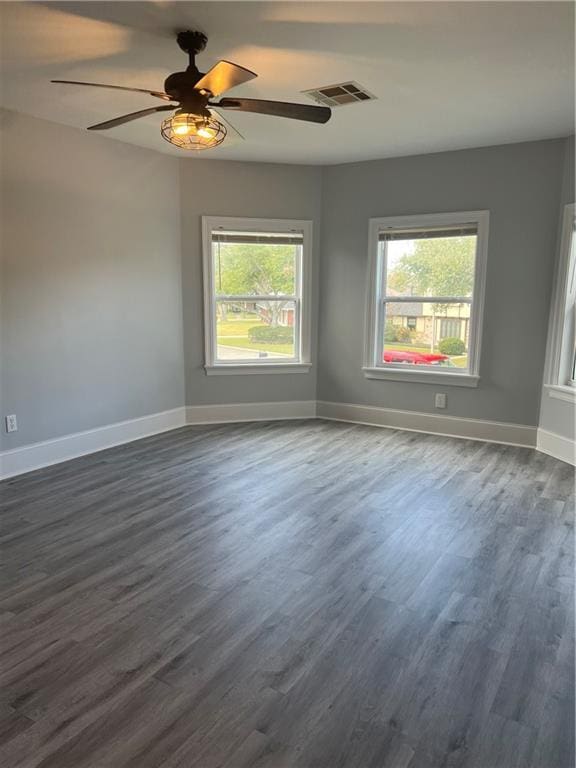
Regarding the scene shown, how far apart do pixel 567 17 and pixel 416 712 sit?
9.96 feet

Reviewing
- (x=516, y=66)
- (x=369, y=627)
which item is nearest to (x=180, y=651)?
(x=369, y=627)

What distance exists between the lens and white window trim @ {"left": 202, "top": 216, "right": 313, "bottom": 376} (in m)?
5.14

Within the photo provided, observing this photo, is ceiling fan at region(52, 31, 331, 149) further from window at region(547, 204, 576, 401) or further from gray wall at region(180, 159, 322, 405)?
window at region(547, 204, 576, 401)

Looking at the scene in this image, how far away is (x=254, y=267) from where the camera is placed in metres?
5.30

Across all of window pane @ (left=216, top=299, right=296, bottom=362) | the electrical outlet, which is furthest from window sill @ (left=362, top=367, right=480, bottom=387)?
window pane @ (left=216, top=299, right=296, bottom=362)

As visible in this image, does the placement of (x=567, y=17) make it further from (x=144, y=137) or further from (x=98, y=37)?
(x=144, y=137)

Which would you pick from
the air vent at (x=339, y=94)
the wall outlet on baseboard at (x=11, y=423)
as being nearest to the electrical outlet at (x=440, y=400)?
the air vent at (x=339, y=94)

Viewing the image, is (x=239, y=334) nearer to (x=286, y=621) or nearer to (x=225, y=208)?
(x=225, y=208)

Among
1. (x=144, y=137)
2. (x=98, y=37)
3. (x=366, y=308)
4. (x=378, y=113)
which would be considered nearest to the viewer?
(x=98, y=37)

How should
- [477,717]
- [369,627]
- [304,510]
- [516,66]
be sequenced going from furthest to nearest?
[304,510] → [516,66] → [369,627] → [477,717]

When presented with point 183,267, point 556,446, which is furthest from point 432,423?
point 183,267

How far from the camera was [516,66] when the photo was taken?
2877 mm

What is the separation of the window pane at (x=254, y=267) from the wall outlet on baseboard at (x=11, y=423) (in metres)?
2.31

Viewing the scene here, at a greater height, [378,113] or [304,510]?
[378,113]
